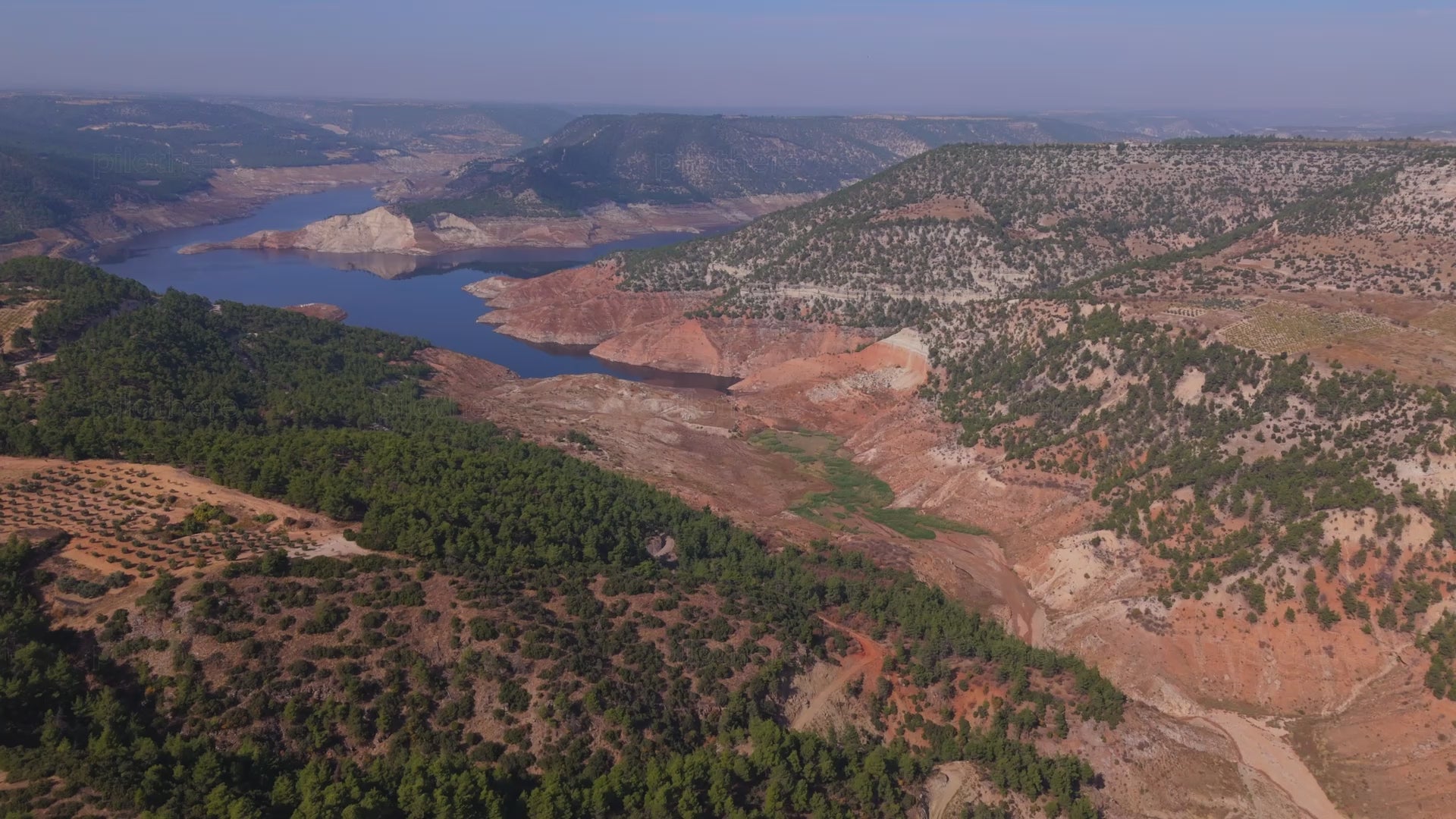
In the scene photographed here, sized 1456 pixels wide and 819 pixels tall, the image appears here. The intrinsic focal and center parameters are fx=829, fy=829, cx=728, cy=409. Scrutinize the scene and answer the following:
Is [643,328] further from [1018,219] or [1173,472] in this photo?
[1173,472]

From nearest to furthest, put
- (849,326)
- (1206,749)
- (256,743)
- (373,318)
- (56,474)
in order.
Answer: (256,743) → (1206,749) → (56,474) → (849,326) → (373,318)

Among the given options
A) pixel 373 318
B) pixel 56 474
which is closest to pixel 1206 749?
pixel 56 474

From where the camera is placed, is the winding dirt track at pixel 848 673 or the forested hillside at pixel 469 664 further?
the winding dirt track at pixel 848 673

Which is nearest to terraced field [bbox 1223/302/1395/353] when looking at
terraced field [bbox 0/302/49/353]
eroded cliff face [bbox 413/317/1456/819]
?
eroded cliff face [bbox 413/317/1456/819]

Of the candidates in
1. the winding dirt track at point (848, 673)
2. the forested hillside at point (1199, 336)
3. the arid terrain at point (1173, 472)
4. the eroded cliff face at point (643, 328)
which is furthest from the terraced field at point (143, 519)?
the eroded cliff face at point (643, 328)

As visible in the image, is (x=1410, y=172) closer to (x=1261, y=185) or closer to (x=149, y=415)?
(x=1261, y=185)

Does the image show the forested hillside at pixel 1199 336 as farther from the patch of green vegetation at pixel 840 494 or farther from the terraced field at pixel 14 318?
the terraced field at pixel 14 318
